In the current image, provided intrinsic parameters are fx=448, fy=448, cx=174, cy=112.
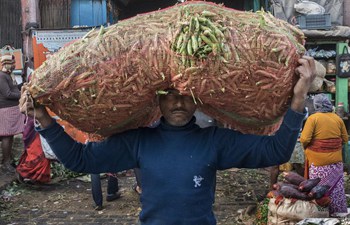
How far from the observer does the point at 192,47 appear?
85.4 inches

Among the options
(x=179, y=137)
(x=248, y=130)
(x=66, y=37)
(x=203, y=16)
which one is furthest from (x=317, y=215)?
(x=66, y=37)

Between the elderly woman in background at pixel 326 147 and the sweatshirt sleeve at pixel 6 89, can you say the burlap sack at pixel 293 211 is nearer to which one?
the elderly woman in background at pixel 326 147

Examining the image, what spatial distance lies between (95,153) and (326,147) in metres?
4.19

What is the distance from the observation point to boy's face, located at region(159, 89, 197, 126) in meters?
2.46

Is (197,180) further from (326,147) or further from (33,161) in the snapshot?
(33,161)

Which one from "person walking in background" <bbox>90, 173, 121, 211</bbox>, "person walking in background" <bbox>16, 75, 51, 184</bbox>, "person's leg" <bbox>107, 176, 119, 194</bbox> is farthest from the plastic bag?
"person's leg" <bbox>107, 176, 119, 194</bbox>

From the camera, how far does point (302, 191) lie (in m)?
5.45

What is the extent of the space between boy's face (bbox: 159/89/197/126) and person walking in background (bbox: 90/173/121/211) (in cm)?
417

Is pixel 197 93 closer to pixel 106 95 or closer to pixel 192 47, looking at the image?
pixel 192 47

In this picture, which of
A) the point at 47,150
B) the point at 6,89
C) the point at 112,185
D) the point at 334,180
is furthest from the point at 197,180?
the point at 6,89

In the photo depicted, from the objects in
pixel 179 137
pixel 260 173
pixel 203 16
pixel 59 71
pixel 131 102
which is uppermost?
pixel 203 16

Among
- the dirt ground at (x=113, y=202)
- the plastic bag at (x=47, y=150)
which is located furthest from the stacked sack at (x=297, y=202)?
the plastic bag at (x=47, y=150)

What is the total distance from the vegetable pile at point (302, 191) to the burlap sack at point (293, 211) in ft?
0.20

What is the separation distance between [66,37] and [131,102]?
7.19m
